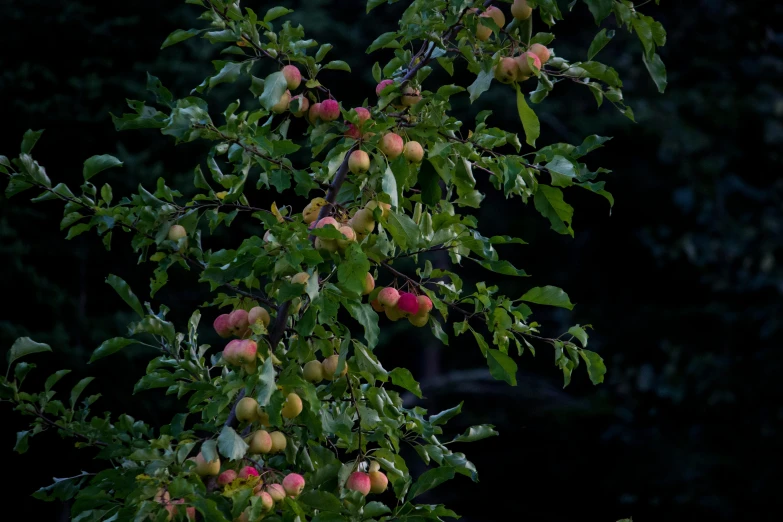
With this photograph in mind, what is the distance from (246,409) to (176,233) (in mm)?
292

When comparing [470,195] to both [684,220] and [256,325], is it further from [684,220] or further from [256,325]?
[684,220]

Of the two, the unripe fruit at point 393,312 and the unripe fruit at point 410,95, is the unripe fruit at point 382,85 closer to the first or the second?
the unripe fruit at point 410,95

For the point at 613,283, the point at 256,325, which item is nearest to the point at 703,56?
the point at 613,283

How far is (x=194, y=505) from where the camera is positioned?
1.08 meters

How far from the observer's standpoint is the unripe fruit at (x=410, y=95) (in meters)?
1.35

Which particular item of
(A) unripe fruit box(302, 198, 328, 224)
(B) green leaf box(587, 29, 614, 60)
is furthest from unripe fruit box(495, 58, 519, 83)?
(A) unripe fruit box(302, 198, 328, 224)

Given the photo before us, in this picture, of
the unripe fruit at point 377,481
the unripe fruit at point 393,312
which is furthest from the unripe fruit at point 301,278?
the unripe fruit at point 377,481

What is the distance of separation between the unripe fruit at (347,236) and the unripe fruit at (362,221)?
3 centimetres

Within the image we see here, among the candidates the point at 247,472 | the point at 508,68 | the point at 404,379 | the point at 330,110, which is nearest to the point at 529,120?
the point at 508,68

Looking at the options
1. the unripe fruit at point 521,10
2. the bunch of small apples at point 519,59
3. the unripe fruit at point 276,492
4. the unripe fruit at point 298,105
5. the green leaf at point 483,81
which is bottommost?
the unripe fruit at point 276,492

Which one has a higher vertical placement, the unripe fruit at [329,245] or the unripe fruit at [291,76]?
the unripe fruit at [291,76]

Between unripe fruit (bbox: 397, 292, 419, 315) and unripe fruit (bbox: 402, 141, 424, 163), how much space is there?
0.70 ft

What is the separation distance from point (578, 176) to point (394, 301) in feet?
1.05

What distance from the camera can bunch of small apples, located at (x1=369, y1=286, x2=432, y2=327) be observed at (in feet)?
4.49
